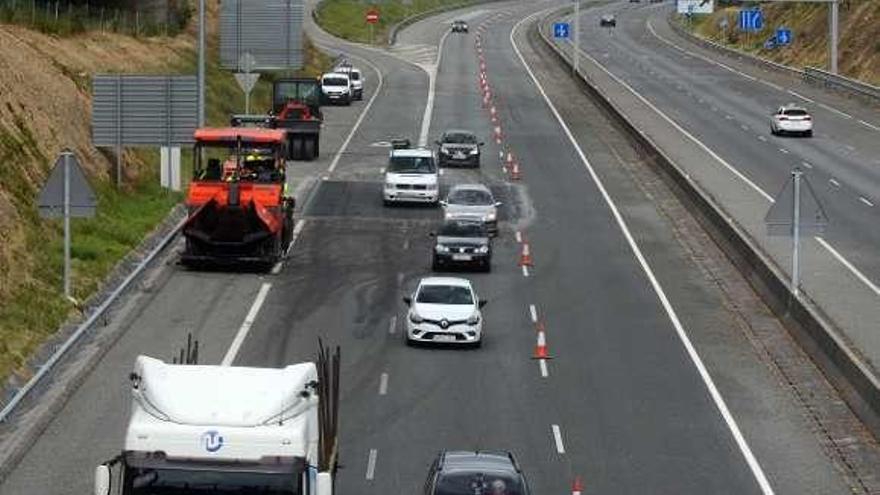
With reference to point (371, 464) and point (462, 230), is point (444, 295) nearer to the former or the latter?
point (462, 230)

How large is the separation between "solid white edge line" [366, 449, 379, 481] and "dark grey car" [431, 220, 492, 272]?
1804 cm

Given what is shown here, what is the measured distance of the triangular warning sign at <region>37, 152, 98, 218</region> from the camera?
36312mm

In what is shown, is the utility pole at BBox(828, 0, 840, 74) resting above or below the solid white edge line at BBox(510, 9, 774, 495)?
above

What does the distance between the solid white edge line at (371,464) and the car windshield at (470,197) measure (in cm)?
2549

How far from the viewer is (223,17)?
273ft

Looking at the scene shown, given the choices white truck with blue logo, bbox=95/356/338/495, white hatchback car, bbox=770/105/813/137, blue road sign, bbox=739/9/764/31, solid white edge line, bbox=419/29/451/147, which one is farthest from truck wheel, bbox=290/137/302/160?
blue road sign, bbox=739/9/764/31

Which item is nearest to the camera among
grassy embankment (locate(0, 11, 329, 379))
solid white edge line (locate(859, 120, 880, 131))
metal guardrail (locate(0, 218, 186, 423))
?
metal guardrail (locate(0, 218, 186, 423))

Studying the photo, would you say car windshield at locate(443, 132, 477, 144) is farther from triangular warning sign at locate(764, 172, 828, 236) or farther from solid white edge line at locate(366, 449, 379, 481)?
solid white edge line at locate(366, 449, 379, 481)

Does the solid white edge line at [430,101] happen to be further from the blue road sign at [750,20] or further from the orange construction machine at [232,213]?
the orange construction machine at [232,213]

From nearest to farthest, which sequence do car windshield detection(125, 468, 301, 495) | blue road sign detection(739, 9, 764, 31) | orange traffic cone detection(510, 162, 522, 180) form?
1. car windshield detection(125, 468, 301, 495)
2. orange traffic cone detection(510, 162, 522, 180)
3. blue road sign detection(739, 9, 764, 31)

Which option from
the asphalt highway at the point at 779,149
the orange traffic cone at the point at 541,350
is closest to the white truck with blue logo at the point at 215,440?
the orange traffic cone at the point at 541,350

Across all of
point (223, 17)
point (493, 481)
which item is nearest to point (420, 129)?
point (223, 17)

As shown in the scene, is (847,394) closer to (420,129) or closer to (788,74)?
(420,129)

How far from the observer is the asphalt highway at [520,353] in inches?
1145
